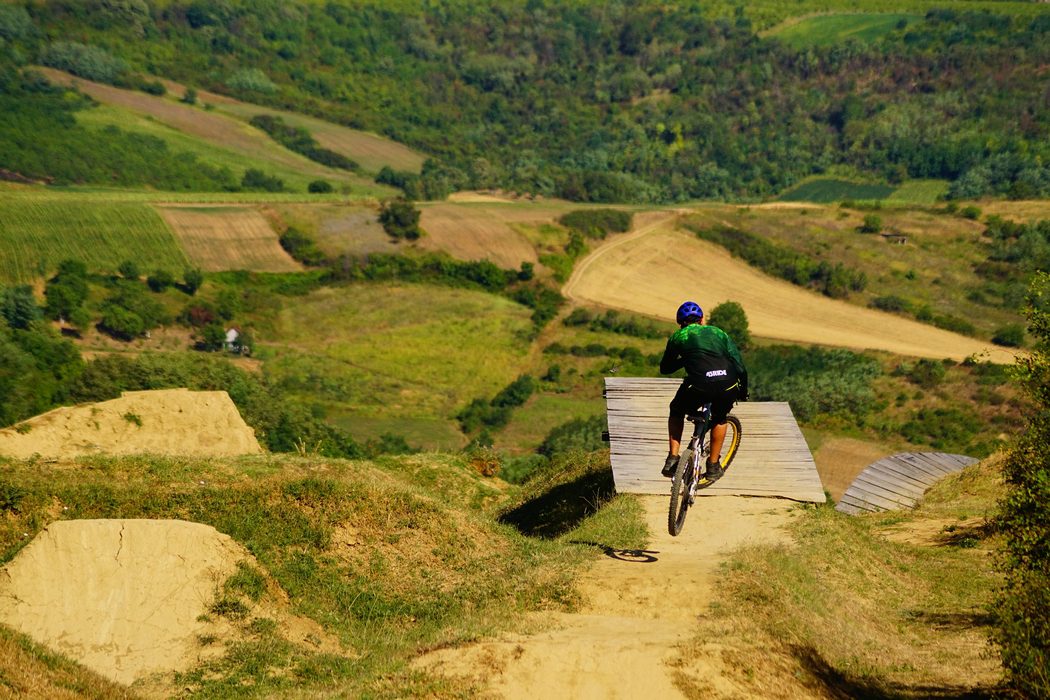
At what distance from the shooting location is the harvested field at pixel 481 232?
101875 mm

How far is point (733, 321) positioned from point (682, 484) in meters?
69.7

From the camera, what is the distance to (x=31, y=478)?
72.2ft

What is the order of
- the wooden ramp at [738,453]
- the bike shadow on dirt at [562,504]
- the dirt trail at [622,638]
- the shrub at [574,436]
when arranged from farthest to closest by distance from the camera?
1. the shrub at [574,436]
2. the bike shadow on dirt at [562,504]
3. the wooden ramp at [738,453]
4. the dirt trail at [622,638]

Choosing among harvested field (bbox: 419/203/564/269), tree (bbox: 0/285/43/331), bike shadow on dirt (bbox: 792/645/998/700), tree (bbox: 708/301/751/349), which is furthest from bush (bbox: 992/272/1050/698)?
harvested field (bbox: 419/203/564/269)

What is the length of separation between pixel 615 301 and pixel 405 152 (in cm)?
7828

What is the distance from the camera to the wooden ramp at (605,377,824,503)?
2409cm

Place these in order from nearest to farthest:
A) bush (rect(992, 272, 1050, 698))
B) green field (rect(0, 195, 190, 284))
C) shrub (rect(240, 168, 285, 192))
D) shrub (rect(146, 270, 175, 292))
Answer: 1. bush (rect(992, 272, 1050, 698))
2. green field (rect(0, 195, 190, 284))
3. shrub (rect(146, 270, 175, 292))
4. shrub (rect(240, 168, 285, 192))

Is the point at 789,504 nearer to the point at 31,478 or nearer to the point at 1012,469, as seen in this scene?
the point at 1012,469

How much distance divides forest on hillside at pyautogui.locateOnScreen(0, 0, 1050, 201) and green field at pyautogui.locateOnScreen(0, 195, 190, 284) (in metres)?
42.7

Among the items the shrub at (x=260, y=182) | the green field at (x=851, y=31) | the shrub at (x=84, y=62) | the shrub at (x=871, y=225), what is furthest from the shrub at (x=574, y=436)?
the green field at (x=851, y=31)

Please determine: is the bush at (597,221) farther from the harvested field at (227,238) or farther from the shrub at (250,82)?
the shrub at (250,82)

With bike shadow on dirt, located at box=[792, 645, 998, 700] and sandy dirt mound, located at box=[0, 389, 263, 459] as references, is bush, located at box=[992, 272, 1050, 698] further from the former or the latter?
sandy dirt mound, located at box=[0, 389, 263, 459]

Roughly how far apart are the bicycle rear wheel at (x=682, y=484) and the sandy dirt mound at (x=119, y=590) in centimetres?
796

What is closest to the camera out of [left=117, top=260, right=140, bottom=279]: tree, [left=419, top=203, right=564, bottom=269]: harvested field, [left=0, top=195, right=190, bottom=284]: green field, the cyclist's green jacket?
the cyclist's green jacket
